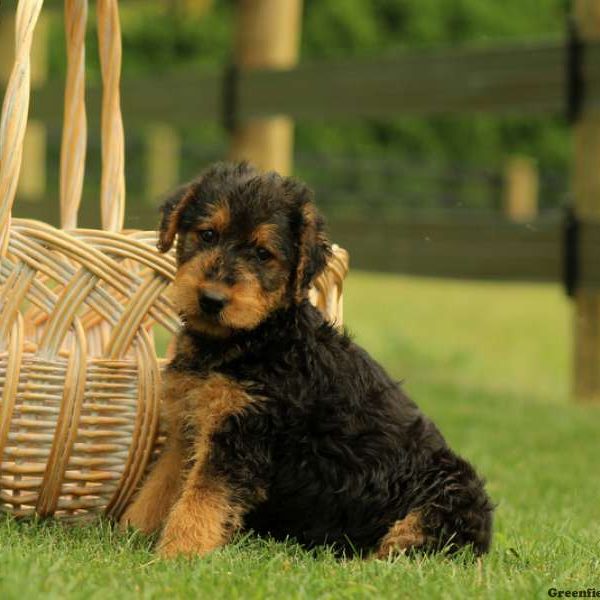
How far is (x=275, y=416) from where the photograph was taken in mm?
3539

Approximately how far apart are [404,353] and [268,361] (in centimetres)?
660

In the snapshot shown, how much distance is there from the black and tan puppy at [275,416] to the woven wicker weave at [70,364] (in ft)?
0.54

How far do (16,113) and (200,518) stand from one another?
4.77 ft

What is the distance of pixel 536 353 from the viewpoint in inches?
461

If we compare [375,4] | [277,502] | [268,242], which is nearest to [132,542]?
[277,502]

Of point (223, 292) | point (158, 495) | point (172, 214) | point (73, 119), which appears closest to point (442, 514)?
point (158, 495)

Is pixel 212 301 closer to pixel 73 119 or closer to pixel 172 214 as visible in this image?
pixel 172 214

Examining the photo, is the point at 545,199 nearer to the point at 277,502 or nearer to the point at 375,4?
the point at 375,4

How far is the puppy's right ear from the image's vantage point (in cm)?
373

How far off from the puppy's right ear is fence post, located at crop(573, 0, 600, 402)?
4.58 metres

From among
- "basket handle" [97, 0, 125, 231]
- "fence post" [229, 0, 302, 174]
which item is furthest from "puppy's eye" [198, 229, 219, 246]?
"fence post" [229, 0, 302, 174]

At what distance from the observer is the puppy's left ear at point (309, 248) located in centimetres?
363

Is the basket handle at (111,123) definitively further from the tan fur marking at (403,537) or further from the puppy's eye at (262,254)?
the tan fur marking at (403,537)

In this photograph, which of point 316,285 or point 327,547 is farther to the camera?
point 316,285
